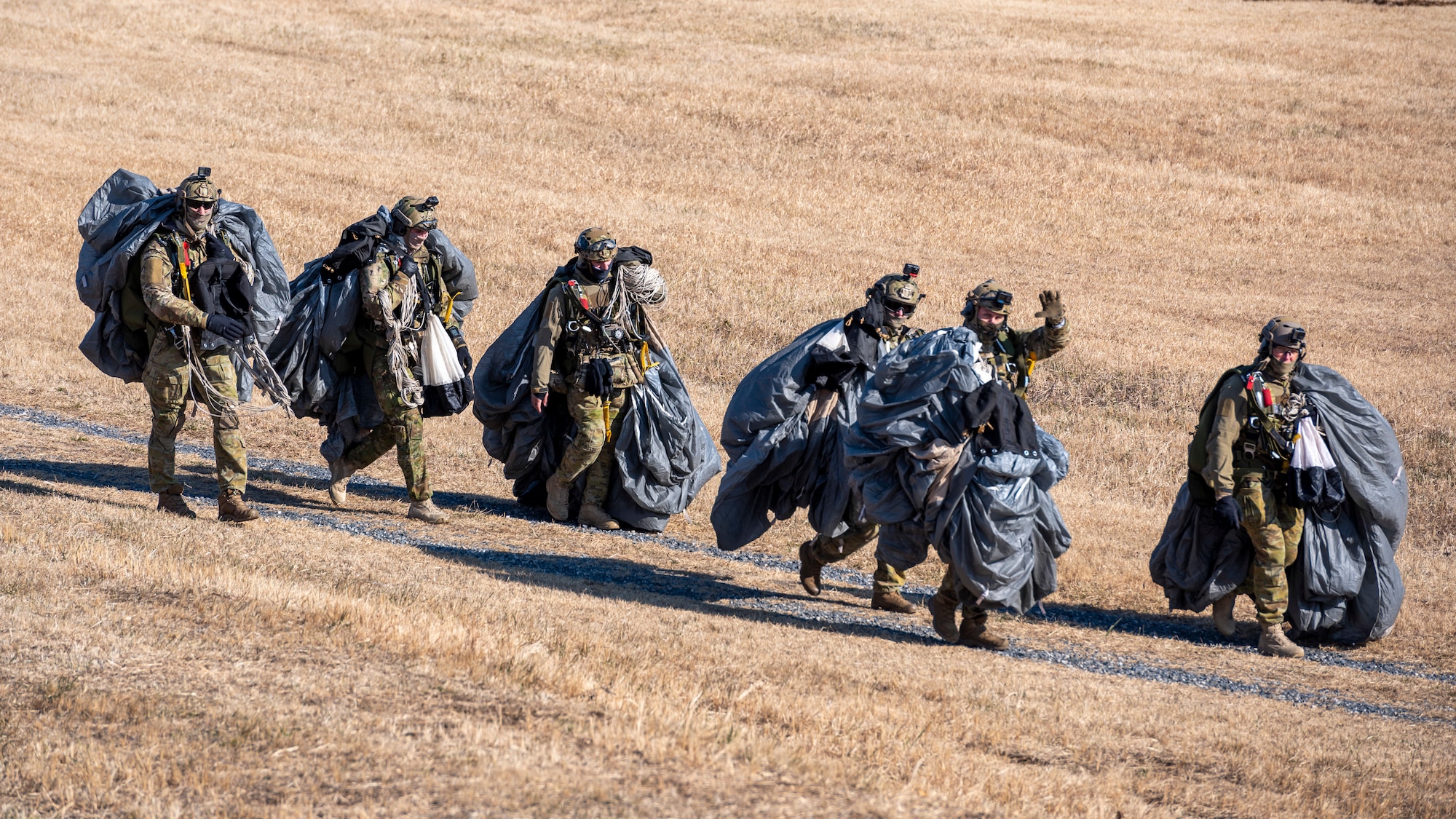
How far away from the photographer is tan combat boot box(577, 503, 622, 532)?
10469 mm

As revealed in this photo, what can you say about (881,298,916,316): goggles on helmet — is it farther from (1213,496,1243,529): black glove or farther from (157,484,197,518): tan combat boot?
(157,484,197,518): tan combat boot

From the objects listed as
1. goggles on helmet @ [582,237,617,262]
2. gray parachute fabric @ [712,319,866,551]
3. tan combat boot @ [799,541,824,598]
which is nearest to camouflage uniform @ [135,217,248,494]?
goggles on helmet @ [582,237,617,262]

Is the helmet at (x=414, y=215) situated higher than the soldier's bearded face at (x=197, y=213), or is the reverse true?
the helmet at (x=414, y=215)

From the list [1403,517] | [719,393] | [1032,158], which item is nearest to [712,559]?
[1403,517]

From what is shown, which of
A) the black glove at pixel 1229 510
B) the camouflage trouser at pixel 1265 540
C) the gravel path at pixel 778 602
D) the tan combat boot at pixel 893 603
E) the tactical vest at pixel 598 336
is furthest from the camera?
the tactical vest at pixel 598 336

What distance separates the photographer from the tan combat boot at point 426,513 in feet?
32.9

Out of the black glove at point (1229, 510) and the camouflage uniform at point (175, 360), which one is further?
the camouflage uniform at point (175, 360)

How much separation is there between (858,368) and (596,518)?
2.69 meters

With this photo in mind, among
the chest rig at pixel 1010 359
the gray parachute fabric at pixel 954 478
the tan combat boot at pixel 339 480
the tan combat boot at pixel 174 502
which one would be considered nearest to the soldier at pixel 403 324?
the tan combat boot at pixel 339 480

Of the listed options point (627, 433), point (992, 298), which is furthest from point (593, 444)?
point (992, 298)

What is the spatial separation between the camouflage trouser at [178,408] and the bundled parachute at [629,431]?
2.19 metres

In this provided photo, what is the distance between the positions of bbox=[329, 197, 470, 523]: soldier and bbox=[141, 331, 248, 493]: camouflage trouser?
1.09 meters

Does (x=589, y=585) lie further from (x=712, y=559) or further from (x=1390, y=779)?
(x=1390, y=779)

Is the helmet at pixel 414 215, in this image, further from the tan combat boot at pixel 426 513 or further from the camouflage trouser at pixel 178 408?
the tan combat boot at pixel 426 513
